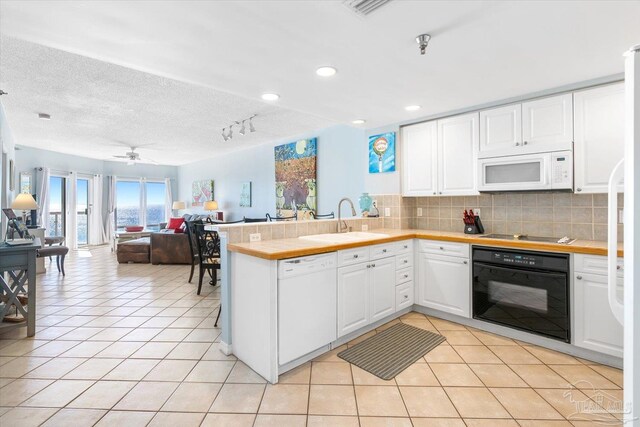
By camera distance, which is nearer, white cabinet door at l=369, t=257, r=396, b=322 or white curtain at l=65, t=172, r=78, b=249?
white cabinet door at l=369, t=257, r=396, b=322

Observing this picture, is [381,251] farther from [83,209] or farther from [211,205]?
[83,209]

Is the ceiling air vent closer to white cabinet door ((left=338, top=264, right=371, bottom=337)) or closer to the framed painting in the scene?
white cabinet door ((left=338, top=264, right=371, bottom=337))

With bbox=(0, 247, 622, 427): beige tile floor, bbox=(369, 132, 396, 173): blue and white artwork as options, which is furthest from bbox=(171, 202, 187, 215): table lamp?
bbox=(369, 132, 396, 173): blue and white artwork

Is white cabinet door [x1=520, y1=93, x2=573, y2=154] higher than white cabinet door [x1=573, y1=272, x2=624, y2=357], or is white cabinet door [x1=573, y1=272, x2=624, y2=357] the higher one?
white cabinet door [x1=520, y1=93, x2=573, y2=154]

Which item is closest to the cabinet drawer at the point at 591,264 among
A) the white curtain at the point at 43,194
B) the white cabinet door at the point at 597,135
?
the white cabinet door at the point at 597,135

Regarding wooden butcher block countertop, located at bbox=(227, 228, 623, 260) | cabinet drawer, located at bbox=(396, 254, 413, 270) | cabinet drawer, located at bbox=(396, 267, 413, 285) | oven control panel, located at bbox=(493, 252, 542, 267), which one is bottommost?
cabinet drawer, located at bbox=(396, 267, 413, 285)

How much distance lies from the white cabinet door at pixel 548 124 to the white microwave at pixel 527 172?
79 mm

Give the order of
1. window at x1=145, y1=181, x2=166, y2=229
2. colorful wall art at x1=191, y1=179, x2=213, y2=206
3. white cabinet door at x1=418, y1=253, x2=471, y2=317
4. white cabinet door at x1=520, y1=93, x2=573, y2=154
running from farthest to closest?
window at x1=145, y1=181, x2=166, y2=229, colorful wall art at x1=191, y1=179, x2=213, y2=206, white cabinet door at x1=418, y1=253, x2=471, y2=317, white cabinet door at x1=520, y1=93, x2=573, y2=154

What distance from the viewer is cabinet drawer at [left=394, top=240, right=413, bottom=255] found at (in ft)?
10.2

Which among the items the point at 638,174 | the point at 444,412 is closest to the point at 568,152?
the point at 638,174

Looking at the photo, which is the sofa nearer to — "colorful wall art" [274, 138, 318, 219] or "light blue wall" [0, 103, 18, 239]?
"colorful wall art" [274, 138, 318, 219]

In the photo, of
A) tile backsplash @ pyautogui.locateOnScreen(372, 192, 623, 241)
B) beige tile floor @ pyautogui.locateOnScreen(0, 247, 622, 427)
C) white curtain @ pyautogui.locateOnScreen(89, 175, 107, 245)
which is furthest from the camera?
white curtain @ pyautogui.locateOnScreen(89, 175, 107, 245)

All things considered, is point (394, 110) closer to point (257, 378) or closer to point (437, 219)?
point (437, 219)

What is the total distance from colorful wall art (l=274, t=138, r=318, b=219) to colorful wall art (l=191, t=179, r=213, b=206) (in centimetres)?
334
